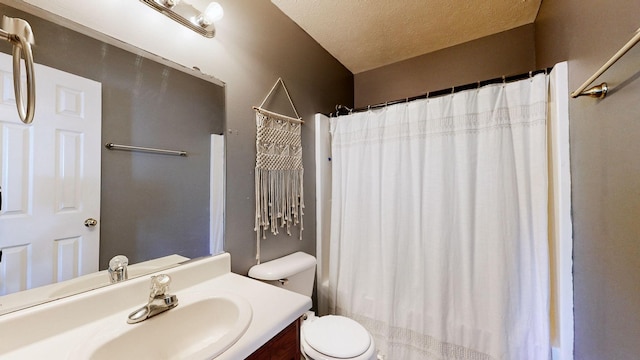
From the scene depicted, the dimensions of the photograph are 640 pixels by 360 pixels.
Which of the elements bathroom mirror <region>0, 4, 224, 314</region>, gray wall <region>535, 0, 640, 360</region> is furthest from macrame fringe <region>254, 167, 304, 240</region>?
gray wall <region>535, 0, 640, 360</region>

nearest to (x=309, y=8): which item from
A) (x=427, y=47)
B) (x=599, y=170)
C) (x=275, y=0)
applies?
(x=275, y=0)

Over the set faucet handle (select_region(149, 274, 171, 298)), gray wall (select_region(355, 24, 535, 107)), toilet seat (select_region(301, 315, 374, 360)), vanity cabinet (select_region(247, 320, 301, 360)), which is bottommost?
toilet seat (select_region(301, 315, 374, 360))

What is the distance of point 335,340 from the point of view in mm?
1222

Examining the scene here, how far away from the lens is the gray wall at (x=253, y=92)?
1.22 m

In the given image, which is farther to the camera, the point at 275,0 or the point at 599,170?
the point at 275,0

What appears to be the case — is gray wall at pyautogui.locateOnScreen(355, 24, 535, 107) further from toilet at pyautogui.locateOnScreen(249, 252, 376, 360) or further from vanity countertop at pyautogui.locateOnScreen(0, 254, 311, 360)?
vanity countertop at pyautogui.locateOnScreen(0, 254, 311, 360)

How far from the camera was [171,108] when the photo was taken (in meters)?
1.04

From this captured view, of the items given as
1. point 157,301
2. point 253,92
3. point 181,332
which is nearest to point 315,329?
point 181,332

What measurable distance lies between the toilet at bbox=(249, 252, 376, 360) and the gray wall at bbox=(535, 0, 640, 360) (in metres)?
0.88

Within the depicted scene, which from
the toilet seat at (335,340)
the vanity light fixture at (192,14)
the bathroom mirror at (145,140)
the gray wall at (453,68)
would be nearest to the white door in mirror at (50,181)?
the bathroom mirror at (145,140)

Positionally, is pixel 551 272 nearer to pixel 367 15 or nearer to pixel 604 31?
pixel 604 31

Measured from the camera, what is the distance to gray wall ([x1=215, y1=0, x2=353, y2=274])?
4.02 ft

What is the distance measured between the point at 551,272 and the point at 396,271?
0.76 m

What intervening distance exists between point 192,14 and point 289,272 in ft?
4.39
